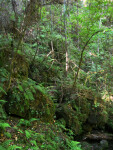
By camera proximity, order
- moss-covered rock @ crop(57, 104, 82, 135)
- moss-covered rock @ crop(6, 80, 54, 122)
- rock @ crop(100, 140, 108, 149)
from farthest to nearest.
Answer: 1. rock @ crop(100, 140, 108, 149)
2. moss-covered rock @ crop(57, 104, 82, 135)
3. moss-covered rock @ crop(6, 80, 54, 122)

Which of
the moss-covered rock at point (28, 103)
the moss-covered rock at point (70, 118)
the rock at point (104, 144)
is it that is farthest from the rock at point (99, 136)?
the moss-covered rock at point (28, 103)

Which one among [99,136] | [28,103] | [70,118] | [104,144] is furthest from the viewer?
[99,136]

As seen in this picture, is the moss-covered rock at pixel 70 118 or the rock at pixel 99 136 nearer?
the moss-covered rock at pixel 70 118

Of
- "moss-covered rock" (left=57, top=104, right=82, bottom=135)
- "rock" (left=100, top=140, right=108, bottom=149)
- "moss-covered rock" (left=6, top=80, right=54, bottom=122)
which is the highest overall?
"moss-covered rock" (left=6, top=80, right=54, bottom=122)

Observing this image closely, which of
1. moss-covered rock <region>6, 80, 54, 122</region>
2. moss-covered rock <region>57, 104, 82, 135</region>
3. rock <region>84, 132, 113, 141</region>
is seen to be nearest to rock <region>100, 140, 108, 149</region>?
rock <region>84, 132, 113, 141</region>

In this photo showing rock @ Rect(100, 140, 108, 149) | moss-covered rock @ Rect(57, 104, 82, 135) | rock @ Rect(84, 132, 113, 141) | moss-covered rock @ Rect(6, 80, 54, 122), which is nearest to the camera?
moss-covered rock @ Rect(6, 80, 54, 122)

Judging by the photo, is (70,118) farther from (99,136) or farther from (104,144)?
(104,144)

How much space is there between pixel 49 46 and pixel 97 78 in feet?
15.2

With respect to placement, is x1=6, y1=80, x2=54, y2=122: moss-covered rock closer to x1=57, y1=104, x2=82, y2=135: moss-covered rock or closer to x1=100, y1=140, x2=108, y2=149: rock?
x1=57, y1=104, x2=82, y2=135: moss-covered rock

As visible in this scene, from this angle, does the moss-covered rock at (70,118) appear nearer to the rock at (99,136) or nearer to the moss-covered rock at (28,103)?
the rock at (99,136)

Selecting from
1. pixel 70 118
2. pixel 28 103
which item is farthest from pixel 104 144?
pixel 28 103

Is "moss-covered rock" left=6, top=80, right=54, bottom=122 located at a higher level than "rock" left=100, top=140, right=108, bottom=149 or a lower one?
higher

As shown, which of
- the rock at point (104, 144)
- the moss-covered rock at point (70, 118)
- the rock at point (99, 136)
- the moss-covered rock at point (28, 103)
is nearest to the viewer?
the moss-covered rock at point (28, 103)

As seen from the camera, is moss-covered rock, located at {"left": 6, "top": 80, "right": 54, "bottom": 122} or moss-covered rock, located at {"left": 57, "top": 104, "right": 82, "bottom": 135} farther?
moss-covered rock, located at {"left": 57, "top": 104, "right": 82, "bottom": 135}
